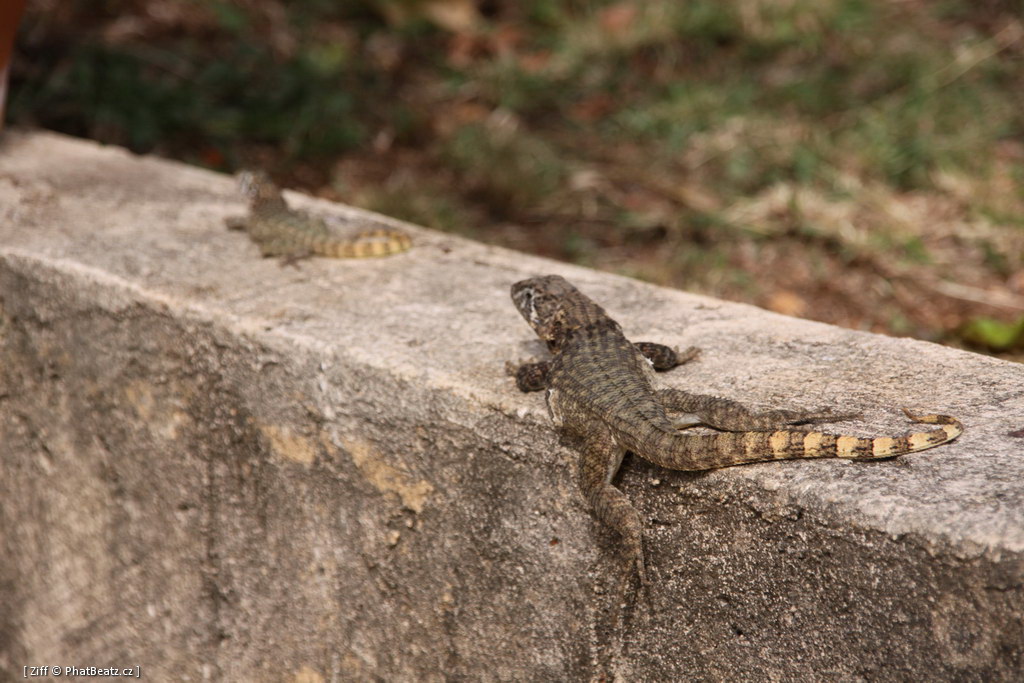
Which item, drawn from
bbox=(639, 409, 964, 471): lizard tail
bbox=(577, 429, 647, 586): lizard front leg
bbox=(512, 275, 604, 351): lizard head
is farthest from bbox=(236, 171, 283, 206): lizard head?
bbox=(639, 409, 964, 471): lizard tail

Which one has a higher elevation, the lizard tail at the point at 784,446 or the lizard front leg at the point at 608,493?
the lizard tail at the point at 784,446

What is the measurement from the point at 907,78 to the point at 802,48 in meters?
0.73

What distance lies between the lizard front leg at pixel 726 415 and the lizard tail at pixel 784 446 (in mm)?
98

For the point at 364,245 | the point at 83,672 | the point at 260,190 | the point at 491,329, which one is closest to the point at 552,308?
the point at 491,329

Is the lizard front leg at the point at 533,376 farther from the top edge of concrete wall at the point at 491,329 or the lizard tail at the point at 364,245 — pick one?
the lizard tail at the point at 364,245

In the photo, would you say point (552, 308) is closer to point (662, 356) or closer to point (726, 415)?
point (662, 356)

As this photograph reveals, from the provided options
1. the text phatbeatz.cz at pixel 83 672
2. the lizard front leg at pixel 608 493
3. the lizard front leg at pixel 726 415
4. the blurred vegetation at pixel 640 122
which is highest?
the lizard front leg at pixel 726 415

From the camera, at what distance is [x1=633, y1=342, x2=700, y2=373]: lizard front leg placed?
2717mm

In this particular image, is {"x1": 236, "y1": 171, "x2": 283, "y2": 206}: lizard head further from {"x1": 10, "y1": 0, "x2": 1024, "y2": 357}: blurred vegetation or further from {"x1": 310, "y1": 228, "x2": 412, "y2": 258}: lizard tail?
{"x1": 10, "y1": 0, "x2": 1024, "y2": 357}: blurred vegetation

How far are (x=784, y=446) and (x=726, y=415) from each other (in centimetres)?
21

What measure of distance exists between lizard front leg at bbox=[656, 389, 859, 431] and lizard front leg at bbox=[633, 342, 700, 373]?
0.20 m

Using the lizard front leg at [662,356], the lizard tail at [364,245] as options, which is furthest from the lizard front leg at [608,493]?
the lizard tail at [364,245]

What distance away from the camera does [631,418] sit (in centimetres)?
239

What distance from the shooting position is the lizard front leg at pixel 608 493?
7.50ft
